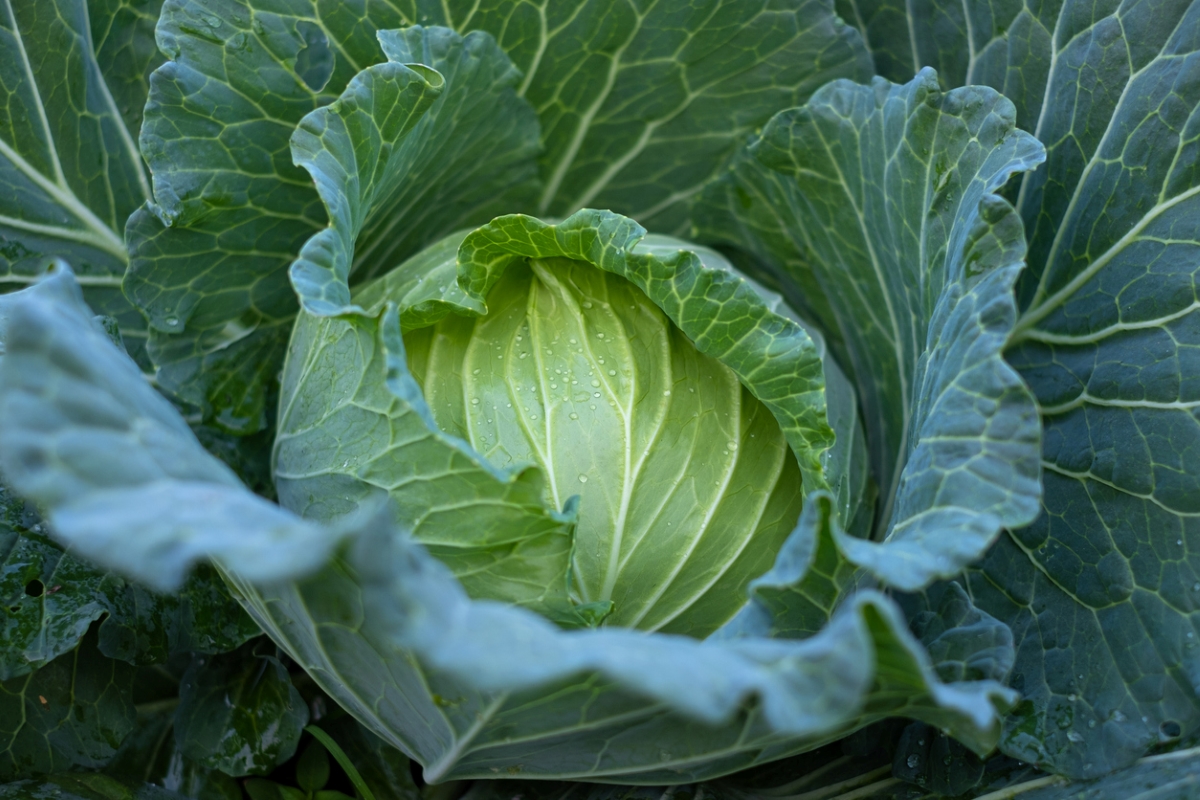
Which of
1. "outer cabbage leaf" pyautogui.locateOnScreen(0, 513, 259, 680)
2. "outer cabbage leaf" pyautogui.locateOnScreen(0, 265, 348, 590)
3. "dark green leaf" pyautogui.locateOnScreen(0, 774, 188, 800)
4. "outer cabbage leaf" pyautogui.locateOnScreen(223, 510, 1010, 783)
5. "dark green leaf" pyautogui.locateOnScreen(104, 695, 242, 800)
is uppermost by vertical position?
"outer cabbage leaf" pyautogui.locateOnScreen(0, 265, 348, 590)

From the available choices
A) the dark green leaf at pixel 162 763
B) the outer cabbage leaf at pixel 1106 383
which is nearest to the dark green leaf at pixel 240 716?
the dark green leaf at pixel 162 763

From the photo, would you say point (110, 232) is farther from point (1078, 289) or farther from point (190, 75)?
point (1078, 289)

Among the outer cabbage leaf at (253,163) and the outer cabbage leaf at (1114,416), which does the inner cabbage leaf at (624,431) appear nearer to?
the outer cabbage leaf at (253,163)

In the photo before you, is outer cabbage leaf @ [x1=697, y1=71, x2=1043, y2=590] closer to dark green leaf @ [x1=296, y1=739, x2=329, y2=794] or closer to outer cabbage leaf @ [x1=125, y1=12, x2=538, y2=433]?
outer cabbage leaf @ [x1=125, y1=12, x2=538, y2=433]

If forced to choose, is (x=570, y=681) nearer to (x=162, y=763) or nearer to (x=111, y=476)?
(x=111, y=476)

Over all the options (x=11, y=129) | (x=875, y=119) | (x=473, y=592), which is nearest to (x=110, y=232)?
(x=11, y=129)

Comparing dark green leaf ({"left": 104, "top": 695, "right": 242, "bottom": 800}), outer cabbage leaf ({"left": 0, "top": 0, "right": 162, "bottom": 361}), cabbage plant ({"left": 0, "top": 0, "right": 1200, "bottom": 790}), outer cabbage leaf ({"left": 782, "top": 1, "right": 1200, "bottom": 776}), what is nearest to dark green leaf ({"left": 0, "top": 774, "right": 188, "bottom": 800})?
dark green leaf ({"left": 104, "top": 695, "right": 242, "bottom": 800})
